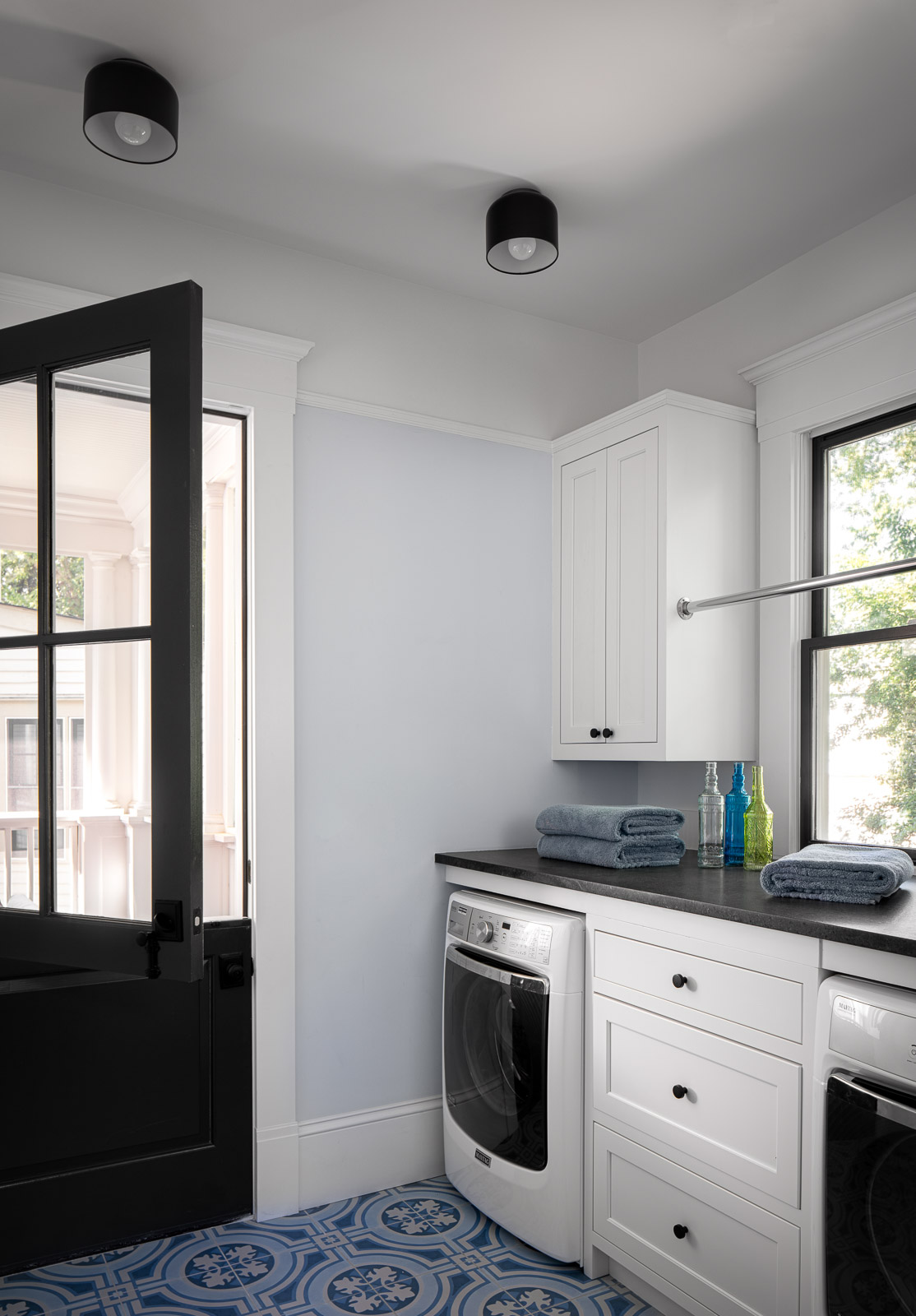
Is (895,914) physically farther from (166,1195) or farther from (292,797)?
(166,1195)

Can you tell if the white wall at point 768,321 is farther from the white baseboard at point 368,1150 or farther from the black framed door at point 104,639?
the black framed door at point 104,639

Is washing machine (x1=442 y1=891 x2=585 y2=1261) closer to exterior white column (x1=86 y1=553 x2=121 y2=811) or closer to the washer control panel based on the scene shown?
the washer control panel

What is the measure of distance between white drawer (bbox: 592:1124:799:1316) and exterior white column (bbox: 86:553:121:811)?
136 centimetres

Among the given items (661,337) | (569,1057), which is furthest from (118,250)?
(569,1057)

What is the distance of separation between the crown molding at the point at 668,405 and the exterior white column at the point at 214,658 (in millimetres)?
1747

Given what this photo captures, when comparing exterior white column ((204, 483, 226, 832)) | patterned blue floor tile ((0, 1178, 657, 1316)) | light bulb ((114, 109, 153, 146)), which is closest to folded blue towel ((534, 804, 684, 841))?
patterned blue floor tile ((0, 1178, 657, 1316))

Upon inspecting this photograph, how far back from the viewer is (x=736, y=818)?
2.67 meters

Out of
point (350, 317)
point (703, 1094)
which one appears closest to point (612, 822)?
point (703, 1094)

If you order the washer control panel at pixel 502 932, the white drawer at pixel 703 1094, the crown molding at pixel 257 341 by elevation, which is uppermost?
the crown molding at pixel 257 341

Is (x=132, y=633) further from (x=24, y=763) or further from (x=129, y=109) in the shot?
(x=129, y=109)

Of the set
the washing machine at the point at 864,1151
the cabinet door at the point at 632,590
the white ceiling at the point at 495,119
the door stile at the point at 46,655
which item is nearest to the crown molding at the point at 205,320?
the white ceiling at the point at 495,119

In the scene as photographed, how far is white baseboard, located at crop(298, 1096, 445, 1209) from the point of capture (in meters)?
2.61

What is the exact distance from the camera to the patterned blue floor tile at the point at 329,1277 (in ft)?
6.86

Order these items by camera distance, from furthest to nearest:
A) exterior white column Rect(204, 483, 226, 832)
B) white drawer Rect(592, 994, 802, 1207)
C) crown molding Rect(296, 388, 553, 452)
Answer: exterior white column Rect(204, 483, 226, 832), crown molding Rect(296, 388, 553, 452), white drawer Rect(592, 994, 802, 1207)
